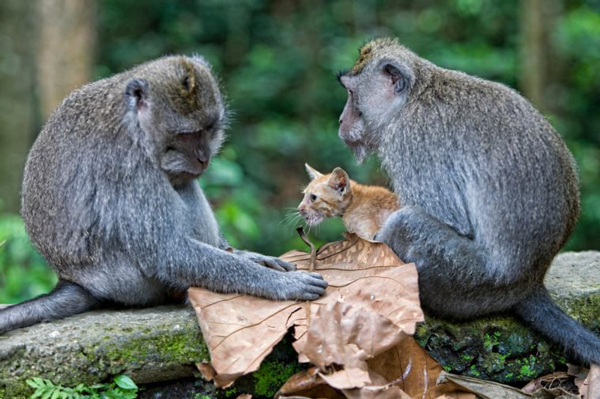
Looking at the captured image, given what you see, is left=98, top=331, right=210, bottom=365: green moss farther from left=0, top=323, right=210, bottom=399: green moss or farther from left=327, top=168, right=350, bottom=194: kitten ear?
left=327, top=168, right=350, bottom=194: kitten ear

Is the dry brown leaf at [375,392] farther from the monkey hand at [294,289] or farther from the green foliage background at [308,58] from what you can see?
the green foliage background at [308,58]

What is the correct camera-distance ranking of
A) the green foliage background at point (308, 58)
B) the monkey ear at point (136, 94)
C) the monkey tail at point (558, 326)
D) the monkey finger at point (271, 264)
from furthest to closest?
the green foliage background at point (308, 58) → the monkey finger at point (271, 264) → the monkey tail at point (558, 326) → the monkey ear at point (136, 94)

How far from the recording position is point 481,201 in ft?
15.8

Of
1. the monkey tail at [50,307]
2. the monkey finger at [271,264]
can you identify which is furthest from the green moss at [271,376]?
the monkey tail at [50,307]

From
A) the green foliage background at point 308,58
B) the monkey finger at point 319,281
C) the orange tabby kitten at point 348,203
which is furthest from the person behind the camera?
the green foliage background at point 308,58

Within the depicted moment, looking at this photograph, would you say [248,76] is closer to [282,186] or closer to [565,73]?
[282,186]

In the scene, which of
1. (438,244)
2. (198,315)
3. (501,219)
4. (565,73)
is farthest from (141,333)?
(565,73)

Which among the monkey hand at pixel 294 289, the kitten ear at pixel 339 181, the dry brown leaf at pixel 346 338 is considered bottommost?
the dry brown leaf at pixel 346 338

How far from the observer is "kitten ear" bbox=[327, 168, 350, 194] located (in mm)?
5664

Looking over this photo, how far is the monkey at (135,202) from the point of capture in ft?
15.0

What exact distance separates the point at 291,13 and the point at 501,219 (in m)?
13.9

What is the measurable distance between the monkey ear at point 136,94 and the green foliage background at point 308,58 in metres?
5.74

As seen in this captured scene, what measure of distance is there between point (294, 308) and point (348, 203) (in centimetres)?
136

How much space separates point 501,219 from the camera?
15.6 feet
